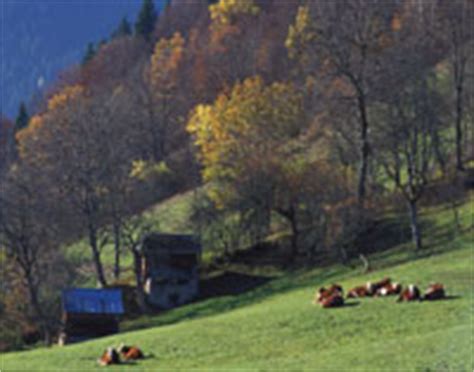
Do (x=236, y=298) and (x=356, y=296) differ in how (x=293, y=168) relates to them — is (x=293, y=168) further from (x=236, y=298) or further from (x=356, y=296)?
(x=356, y=296)

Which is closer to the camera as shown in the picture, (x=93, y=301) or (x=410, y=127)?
(x=93, y=301)

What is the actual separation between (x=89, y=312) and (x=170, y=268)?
1575 centimetres

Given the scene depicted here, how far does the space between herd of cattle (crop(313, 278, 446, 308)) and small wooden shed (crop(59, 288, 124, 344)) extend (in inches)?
785

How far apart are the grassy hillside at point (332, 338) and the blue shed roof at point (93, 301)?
11837 millimetres

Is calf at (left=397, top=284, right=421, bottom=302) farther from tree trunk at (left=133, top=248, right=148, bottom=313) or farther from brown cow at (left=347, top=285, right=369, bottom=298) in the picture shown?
tree trunk at (left=133, top=248, right=148, bottom=313)

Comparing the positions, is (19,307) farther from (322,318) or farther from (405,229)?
(322,318)

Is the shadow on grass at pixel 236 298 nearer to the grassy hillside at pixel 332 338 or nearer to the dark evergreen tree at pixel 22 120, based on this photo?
the grassy hillside at pixel 332 338

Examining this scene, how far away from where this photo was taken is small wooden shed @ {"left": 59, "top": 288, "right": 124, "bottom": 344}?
5793cm

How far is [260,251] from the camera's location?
76.2 m

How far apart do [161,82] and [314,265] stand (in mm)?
77378

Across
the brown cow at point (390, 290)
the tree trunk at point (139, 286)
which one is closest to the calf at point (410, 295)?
the brown cow at point (390, 290)

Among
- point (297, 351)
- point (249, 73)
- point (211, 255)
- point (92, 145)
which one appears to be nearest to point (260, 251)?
point (211, 255)

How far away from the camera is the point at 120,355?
32.8 m

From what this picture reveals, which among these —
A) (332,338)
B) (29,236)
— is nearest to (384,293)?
(332,338)
